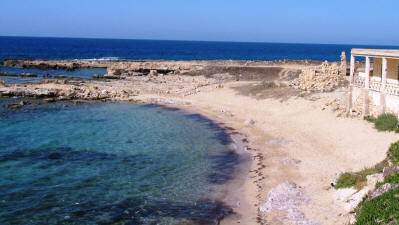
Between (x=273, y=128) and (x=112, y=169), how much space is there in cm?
1101

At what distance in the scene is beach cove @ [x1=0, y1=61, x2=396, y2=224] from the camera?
40.9 ft

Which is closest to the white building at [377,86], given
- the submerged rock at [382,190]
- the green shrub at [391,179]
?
the green shrub at [391,179]

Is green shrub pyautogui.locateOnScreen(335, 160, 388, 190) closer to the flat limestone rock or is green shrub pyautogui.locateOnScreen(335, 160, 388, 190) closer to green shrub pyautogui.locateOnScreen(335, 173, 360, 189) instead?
green shrub pyautogui.locateOnScreen(335, 173, 360, 189)

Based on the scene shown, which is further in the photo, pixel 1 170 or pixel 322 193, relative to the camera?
pixel 1 170

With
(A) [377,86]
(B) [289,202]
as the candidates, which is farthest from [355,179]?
(A) [377,86]

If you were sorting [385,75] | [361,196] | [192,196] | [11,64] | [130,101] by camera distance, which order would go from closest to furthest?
[361,196]
[192,196]
[385,75]
[130,101]
[11,64]

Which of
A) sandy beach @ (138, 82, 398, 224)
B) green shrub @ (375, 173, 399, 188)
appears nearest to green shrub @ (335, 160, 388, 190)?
sandy beach @ (138, 82, 398, 224)

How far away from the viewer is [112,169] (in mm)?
16531

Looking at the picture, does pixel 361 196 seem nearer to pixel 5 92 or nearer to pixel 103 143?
pixel 103 143

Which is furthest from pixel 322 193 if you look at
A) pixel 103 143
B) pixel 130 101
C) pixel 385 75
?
pixel 130 101

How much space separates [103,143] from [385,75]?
14.9 meters

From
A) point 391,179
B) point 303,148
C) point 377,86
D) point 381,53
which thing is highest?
point 381,53

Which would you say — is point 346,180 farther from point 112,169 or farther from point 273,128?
point 273,128

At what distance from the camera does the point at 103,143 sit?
68.6ft
